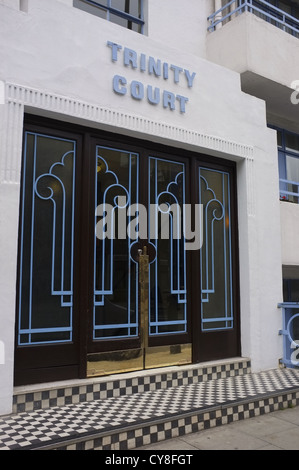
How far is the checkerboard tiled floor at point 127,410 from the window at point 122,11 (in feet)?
16.7

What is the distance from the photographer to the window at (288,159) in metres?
7.98

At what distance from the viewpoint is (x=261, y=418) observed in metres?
4.34

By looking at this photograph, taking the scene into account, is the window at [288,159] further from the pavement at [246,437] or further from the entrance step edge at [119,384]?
the pavement at [246,437]

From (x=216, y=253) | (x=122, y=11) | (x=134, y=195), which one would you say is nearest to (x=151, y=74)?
(x=134, y=195)

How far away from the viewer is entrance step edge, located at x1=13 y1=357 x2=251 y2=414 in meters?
3.89

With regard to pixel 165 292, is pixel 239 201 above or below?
above

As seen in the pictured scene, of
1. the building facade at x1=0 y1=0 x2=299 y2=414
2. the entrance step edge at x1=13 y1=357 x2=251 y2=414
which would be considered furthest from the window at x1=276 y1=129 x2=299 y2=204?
the entrance step edge at x1=13 y1=357 x2=251 y2=414

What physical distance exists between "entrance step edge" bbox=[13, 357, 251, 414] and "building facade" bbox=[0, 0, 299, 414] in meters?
0.14

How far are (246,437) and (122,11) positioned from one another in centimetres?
587

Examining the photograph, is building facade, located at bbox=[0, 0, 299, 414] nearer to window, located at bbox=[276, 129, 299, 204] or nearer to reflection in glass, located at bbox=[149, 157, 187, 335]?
reflection in glass, located at bbox=[149, 157, 187, 335]

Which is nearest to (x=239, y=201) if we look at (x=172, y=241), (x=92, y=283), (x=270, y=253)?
(x=270, y=253)

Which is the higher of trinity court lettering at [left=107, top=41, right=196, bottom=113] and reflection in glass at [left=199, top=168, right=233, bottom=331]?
trinity court lettering at [left=107, top=41, right=196, bottom=113]
